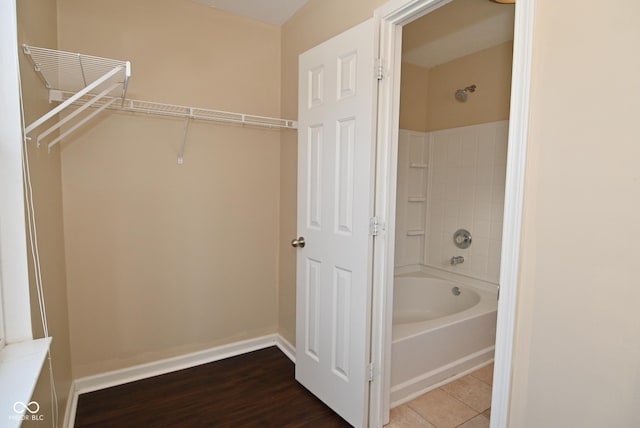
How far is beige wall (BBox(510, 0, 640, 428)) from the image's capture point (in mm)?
908

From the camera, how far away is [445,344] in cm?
226

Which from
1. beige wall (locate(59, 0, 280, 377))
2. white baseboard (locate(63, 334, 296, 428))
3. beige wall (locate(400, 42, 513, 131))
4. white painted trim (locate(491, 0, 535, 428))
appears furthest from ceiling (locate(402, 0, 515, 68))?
white baseboard (locate(63, 334, 296, 428))

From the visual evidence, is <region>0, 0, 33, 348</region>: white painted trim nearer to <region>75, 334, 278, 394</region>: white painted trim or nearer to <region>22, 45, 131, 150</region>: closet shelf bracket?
<region>22, 45, 131, 150</region>: closet shelf bracket

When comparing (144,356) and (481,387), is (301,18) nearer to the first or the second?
(144,356)

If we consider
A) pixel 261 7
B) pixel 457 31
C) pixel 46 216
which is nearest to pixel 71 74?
pixel 46 216

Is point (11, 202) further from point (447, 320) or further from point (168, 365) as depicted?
point (447, 320)

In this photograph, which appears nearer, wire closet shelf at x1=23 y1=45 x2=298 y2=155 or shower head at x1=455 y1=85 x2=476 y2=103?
wire closet shelf at x1=23 y1=45 x2=298 y2=155

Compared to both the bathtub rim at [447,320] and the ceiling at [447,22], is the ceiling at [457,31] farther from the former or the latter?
the bathtub rim at [447,320]

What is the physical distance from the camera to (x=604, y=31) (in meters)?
0.93

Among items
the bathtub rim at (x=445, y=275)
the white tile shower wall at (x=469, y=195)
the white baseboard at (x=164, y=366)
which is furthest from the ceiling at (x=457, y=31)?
the white baseboard at (x=164, y=366)

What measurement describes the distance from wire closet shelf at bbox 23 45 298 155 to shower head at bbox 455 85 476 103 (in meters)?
1.55

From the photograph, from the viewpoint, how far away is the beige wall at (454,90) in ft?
8.79

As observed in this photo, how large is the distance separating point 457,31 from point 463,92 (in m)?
0.58

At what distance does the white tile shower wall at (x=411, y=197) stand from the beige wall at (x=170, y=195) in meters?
1.24
